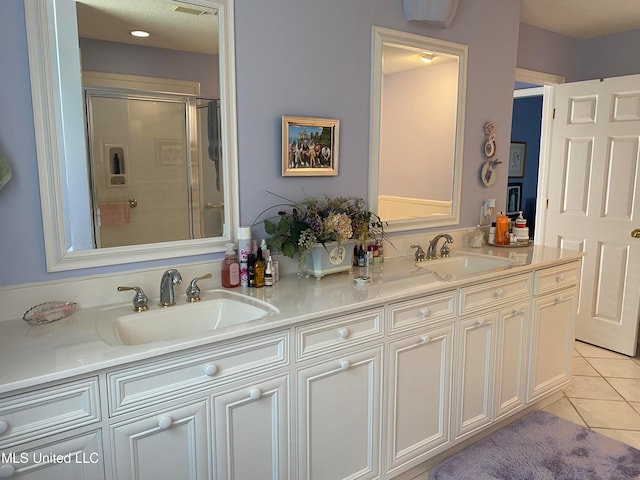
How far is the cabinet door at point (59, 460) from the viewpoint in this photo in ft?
3.77

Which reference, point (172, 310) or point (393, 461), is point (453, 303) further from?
point (172, 310)

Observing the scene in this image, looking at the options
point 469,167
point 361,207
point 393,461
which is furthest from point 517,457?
point 469,167

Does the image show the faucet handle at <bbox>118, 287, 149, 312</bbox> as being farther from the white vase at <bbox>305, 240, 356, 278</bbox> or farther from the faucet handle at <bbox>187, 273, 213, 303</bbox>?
the white vase at <bbox>305, 240, 356, 278</bbox>

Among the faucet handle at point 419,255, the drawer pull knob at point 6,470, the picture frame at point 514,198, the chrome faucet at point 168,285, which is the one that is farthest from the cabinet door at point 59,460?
the picture frame at point 514,198

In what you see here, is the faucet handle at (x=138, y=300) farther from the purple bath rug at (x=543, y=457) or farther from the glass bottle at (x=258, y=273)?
the purple bath rug at (x=543, y=457)

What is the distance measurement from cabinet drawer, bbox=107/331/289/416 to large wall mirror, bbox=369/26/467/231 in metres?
1.15

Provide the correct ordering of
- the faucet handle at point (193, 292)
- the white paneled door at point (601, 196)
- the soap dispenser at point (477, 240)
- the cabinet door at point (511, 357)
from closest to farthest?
the faucet handle at point (193, 292), the cabinet door at point (511, 357), the soap dispenser at point (477, 240), the white paneled door at point (601, 196)

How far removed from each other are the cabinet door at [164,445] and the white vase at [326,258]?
82 centimetres

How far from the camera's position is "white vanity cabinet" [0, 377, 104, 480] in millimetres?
1141

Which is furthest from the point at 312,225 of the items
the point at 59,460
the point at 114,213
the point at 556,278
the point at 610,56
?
the point at 610,56

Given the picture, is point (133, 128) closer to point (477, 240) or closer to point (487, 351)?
point (487, 351)

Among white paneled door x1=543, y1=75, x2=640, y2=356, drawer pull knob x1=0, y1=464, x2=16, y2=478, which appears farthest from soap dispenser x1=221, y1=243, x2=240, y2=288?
white paneled door x1=543, y1=75, x2=640, y2=356

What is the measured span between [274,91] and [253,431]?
1368 mm

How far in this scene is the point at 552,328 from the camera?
2.71 m
